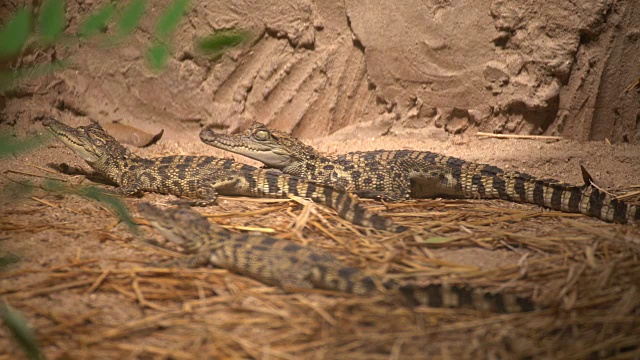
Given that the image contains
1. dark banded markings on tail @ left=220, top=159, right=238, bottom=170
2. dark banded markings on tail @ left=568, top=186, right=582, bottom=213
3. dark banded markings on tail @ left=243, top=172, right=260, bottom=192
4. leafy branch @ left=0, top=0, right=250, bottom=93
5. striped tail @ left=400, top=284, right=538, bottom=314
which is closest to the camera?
leafy branch @ left=0, top=0, right=250, bottom=93

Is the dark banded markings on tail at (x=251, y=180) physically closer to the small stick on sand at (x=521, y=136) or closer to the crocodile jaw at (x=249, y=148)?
the crocodile jaw at (x=249, y=148)

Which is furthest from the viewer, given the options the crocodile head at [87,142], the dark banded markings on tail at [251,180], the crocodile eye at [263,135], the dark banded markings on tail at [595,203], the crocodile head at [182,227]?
the crocodile eye at [263,135]

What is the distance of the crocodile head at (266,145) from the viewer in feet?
16.5

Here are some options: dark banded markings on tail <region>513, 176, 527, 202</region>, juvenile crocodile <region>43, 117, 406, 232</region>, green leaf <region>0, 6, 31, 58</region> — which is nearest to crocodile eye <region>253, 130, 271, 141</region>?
juvenile crocodile <region>43, 117, 406, 232</region>

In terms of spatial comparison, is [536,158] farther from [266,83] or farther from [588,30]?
[266,83]

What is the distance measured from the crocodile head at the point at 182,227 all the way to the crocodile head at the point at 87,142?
156 centimetres

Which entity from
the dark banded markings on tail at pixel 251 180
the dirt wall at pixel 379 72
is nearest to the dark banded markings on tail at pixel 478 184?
the dirt wall at pixel 379 72

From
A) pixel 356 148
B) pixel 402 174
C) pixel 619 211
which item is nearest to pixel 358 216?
pixel 402 174

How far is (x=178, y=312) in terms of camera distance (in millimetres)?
2654

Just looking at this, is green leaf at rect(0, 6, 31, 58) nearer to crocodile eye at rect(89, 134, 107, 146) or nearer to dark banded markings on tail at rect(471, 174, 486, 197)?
crocodile eye at rect(89, 134, 107, 146)

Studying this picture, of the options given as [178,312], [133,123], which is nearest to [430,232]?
[178,312]

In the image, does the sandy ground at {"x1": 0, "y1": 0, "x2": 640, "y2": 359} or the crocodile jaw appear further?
the crocodile jaw

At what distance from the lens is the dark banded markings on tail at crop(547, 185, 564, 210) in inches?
167

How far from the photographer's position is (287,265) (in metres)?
2.95
